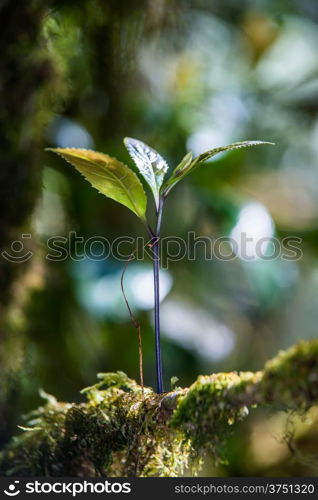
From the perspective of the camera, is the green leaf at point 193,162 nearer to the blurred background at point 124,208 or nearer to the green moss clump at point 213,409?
the green moss clump at point 213,409

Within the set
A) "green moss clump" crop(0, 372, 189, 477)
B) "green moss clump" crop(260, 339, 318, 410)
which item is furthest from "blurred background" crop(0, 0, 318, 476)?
"green moss clump" crop(260, 339, 318, 410)

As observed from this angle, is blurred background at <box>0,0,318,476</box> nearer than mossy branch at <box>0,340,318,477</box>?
No

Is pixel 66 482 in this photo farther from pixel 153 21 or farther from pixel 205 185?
pixel 153 21

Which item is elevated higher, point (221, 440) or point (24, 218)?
point (24, 218)

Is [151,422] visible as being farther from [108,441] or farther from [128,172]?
[128,172]

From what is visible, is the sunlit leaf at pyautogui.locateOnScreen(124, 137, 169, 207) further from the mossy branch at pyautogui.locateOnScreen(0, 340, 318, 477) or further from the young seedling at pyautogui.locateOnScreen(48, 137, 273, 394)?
the mossy branch at pyautogui.locateOnScreen(0, 340, 318, 477)

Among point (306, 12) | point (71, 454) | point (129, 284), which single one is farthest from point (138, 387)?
point (306, 12)

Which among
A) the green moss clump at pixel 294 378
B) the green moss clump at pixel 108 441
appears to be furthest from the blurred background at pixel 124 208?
the green moss clump at pixel 294 378
